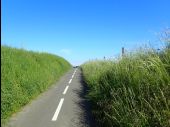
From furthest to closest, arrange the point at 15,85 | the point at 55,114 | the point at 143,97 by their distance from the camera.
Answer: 1. the point at 15,85
2. the point at 55,114
3. the point at 143,97

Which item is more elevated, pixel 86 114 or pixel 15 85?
pixel 15 85

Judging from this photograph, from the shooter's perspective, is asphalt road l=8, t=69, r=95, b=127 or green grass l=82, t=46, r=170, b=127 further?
asphalt road l=8, t=69, r=95, b=127

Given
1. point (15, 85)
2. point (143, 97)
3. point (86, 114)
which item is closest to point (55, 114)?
point (86, 114)

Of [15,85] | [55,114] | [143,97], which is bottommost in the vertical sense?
[55,114]

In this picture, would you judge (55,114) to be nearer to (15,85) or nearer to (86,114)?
(86,114)

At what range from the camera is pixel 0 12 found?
13906 mm

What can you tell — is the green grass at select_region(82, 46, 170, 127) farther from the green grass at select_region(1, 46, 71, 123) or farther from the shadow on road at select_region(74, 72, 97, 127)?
the green grass at select_region(1, 46, 71, 123)

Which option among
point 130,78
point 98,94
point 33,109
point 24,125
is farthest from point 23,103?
point 130,78

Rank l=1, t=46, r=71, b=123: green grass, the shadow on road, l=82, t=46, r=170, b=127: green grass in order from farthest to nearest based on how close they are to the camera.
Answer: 1. l=1, t=46, r=71, b=123: green grass
2. the shadow on road
3. l=82, t=46, r=170, b=127: green grass

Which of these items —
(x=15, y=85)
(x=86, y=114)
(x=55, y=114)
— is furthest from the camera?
(x=15, y=85)

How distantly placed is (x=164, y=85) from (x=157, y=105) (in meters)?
0.67

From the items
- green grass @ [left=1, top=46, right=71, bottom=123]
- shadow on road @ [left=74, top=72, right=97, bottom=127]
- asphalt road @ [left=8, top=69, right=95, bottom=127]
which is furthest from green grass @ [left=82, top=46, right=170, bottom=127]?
green grass @ [left=1, top=46, right=71, bottom=123]

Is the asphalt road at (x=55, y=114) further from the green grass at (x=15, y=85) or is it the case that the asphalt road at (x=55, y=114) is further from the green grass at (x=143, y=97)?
the green grass at (x=143, y=97)

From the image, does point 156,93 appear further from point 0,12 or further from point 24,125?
point 0,12
